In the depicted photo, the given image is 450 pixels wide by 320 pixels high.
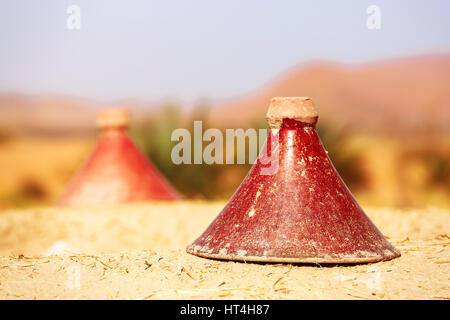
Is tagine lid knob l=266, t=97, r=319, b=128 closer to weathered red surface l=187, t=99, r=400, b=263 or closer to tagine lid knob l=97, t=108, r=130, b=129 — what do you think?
weathered red surface l=187, t=99, r=400, b=263

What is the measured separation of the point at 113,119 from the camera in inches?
304

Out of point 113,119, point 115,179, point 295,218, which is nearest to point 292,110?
point 295,218

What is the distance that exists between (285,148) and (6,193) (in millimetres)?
14276

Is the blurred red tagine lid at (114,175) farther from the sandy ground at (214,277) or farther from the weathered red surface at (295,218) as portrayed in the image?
the weathered red surface at (295,218)

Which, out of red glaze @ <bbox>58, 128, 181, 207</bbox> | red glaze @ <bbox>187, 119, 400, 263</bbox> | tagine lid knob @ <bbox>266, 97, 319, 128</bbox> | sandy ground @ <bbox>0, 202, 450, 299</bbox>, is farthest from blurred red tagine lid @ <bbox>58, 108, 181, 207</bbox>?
tagine lid knob @ <bbox>266, 97, 319, 128</bbox>

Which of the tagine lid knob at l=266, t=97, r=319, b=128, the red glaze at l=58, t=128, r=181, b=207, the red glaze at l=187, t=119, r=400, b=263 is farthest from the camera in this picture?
the red glaze at l=58, t=128, r=181, b=207

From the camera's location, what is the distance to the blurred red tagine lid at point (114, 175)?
729 centimetres

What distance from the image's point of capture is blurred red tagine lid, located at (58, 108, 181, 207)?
7.29 m

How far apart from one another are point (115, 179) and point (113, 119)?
0.72m

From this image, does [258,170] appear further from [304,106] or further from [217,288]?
[217,288]

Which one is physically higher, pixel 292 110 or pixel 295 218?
pixel 292 110

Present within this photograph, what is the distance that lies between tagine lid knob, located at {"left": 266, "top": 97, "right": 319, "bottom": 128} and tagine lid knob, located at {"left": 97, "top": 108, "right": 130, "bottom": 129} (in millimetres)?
4220

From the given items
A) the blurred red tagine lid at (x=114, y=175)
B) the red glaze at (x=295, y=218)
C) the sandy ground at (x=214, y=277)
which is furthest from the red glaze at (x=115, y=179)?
the red glaze at (x=295, y=218)

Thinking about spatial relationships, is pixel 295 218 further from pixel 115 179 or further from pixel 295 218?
pixel 115 179
